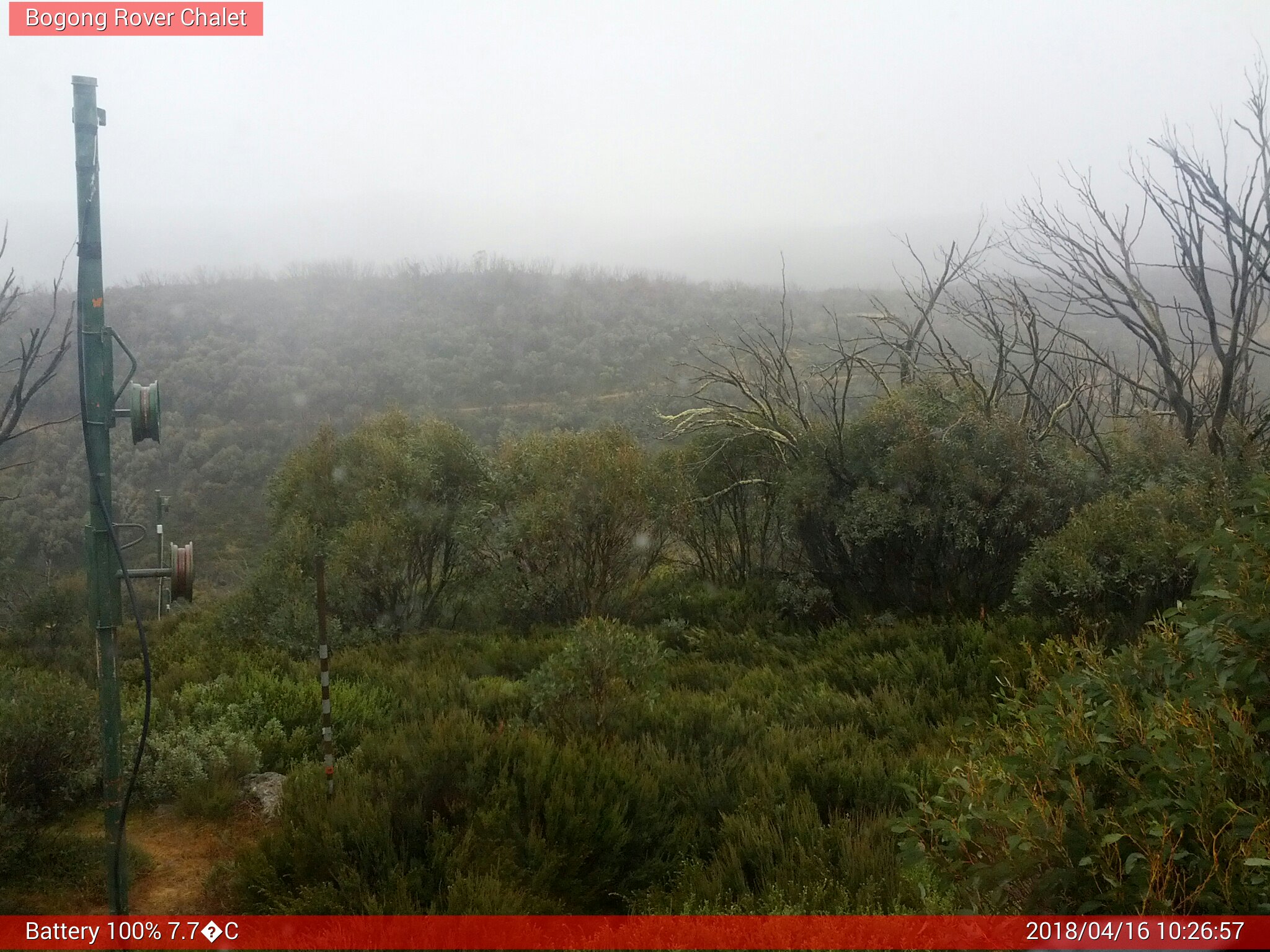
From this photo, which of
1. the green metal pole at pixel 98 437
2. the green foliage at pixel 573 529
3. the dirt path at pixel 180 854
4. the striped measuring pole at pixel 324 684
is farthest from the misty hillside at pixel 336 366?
the green metal pole at pixel 98 437

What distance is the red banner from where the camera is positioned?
278cm

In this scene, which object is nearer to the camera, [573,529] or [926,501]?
[926,501]

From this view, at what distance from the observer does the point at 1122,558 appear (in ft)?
27.9

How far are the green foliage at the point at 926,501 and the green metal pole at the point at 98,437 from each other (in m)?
9.37

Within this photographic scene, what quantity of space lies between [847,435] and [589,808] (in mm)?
8558

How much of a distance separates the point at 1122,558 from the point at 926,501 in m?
3.04

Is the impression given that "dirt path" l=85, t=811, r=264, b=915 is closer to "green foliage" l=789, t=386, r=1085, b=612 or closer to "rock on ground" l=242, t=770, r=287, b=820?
"rock on ground" l=242, t=770, r=287, b=820

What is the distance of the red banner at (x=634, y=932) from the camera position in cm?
278

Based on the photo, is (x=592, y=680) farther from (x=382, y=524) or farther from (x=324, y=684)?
(x=382, y=524)

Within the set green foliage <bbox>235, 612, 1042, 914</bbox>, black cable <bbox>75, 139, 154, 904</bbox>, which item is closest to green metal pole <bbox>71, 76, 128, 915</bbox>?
black cable <bbox>75, 139, 154, 904</bbox>

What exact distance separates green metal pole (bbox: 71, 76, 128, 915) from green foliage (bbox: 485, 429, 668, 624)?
877 cm

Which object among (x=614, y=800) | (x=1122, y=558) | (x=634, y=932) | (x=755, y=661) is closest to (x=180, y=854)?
(x=614, y=800)

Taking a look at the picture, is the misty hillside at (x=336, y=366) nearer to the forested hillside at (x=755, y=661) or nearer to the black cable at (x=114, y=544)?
the forested hillside at (x=755, y=661)

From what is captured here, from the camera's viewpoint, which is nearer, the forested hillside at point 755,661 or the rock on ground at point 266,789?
the forested hillside at point 755,661
